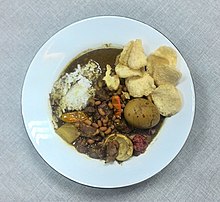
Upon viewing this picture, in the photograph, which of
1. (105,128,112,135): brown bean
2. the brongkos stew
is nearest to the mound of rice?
→ the brongkos stew

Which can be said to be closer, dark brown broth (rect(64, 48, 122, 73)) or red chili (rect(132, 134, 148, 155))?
red chili (rect(132, 134, 148, 155))

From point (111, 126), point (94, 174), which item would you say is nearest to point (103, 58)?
point (111, 126)

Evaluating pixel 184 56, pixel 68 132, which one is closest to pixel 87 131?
pixel 68 132

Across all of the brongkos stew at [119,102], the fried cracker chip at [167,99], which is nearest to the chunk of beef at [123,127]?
the brongkos stew at [119,102]

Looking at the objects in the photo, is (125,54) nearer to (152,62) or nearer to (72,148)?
(152,62)

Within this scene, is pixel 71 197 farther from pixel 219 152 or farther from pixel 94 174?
pixel 219 152

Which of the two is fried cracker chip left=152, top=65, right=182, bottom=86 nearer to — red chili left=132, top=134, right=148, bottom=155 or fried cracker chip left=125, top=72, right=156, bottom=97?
fried cracker chip left=125, top=72, right=156, bottom=97
